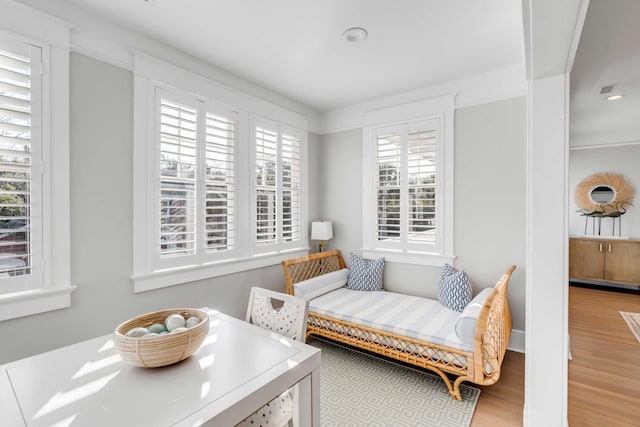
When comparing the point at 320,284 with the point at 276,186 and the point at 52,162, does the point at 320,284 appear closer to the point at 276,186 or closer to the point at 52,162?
the point at 276,186

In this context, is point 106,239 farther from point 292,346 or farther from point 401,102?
point 401,102

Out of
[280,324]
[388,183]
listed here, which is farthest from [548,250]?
[388,183]

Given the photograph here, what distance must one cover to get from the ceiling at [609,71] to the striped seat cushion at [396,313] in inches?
93.6

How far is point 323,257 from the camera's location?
12.5 feet

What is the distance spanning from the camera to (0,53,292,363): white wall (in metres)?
1.96

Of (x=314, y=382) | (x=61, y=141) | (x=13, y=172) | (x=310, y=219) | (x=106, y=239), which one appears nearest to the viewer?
(x=314, y=382)

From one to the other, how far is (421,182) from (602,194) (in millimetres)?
4288

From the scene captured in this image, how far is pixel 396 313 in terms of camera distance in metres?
2.76

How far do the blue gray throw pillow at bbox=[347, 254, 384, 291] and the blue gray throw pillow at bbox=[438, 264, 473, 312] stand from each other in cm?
73

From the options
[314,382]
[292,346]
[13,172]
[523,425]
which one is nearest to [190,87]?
[13,172]

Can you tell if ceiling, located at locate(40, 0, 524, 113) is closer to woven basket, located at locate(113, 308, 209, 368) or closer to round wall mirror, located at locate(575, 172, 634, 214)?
woven basket, located at locate(113, 308, 209, 368)

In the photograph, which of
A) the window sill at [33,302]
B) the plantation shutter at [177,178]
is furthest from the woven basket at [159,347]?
the plantation shutter at [177,178]

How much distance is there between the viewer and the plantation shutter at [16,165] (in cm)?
174

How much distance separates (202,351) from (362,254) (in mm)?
2659
